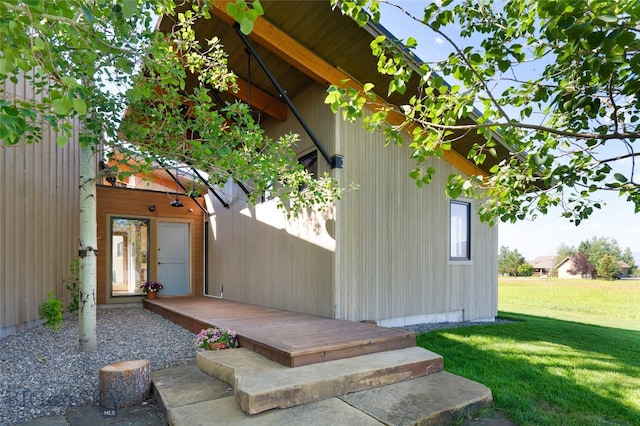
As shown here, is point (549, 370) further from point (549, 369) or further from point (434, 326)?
point (434, 326)

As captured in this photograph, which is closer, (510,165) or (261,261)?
(510,165)

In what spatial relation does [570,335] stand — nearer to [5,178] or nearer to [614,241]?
[5,178]

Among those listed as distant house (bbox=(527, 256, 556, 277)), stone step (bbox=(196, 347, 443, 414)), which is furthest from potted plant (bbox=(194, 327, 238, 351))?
distant house (bbox=(527, 256, 556, 277))

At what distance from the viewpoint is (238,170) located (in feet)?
13.0

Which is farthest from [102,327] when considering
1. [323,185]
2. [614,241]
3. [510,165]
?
[614,241]

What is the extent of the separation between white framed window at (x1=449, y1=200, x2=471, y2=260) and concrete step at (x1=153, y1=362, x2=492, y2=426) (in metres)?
4.13

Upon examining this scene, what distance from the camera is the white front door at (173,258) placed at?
9.17 m

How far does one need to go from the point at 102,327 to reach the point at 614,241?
6036 centimetres

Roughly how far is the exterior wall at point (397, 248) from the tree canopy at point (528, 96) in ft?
9.42

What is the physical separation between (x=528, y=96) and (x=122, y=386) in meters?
3.72

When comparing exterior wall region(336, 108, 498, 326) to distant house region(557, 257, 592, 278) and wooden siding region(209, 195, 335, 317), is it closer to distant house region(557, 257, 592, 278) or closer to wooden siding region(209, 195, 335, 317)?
wooden siding region(209, 195, 335, 317)

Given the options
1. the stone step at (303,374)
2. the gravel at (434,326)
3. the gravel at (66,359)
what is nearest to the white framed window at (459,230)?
the gravel at (434,326)

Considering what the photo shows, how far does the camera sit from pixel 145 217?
9023 mm

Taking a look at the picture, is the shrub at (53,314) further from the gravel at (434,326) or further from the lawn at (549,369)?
the gravel at (434,326)
